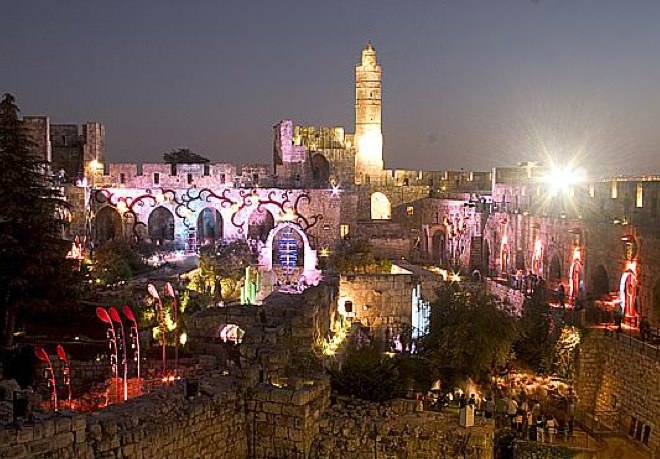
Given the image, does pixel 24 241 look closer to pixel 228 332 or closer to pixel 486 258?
pixel 228 332

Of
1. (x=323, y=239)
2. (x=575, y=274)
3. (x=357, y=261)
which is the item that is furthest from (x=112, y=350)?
(x=323, y=239)

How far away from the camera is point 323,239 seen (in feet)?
91.7

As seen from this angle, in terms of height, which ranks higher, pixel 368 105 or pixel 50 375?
pixel 368 105

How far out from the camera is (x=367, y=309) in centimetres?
1841

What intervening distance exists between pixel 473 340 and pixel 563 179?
1199 cm

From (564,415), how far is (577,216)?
315 inches

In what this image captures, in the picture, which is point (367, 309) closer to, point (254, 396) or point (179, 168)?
point (254, 396)

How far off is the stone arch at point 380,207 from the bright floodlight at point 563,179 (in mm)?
8961

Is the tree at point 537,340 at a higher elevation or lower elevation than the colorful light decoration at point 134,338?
lower

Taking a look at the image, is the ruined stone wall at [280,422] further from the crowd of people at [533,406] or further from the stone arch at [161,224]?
the stone arch at [161,224]

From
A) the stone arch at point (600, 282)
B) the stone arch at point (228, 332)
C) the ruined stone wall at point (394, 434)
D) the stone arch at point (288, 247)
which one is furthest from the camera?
the stone arch at point (288, 247)

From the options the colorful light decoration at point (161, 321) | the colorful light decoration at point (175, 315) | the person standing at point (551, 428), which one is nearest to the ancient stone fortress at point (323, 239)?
the colorful light decoration at point (175, 315)

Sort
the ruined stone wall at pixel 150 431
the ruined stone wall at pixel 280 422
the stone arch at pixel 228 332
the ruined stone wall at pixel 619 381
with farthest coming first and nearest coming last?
the ruined stone wall at pixel 619 381
the stone arch at pixel 228 332
the ruined stone wall at pixel 280 422
the ruined stone wall at pixel 150 431

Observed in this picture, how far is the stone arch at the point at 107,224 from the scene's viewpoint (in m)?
29.1
